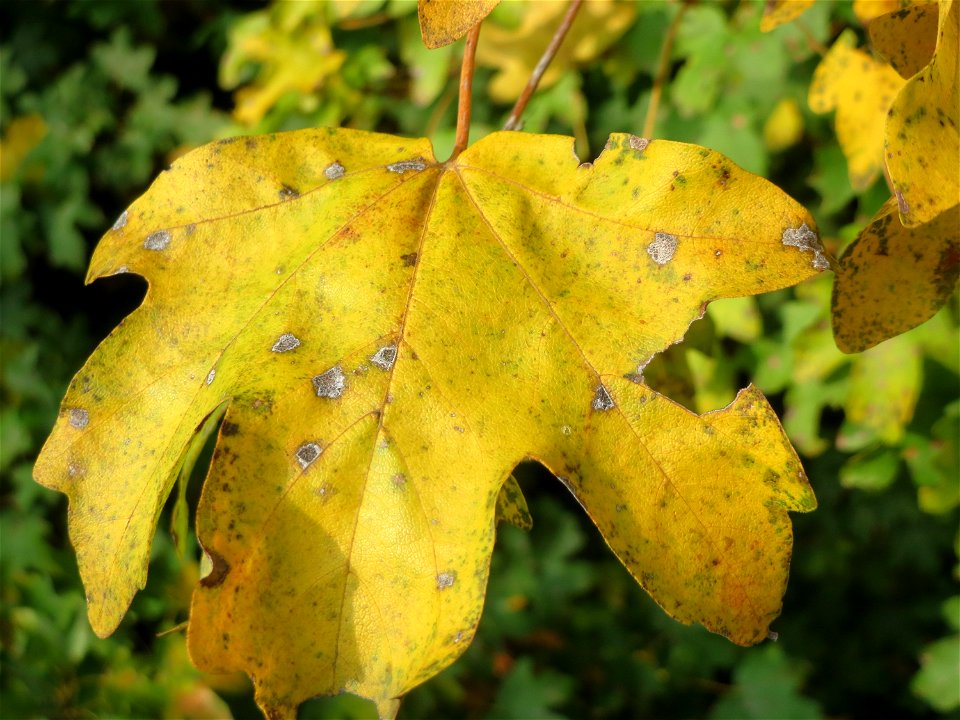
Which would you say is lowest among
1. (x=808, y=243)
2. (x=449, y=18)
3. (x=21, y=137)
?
(x=21, y=137)

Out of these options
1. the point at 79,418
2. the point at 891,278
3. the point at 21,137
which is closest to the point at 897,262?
the point at 891,278

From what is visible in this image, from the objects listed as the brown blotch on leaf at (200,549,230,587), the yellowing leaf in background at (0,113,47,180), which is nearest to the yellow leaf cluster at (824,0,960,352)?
the brown blotch on leaf at (200,549,230,587)

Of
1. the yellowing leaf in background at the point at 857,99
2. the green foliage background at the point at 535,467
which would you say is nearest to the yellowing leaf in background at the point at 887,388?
the green foliage background at the point at 535,467

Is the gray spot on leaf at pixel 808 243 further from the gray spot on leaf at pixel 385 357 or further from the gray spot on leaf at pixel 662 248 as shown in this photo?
the gray spot on leaf at pixel 385 357

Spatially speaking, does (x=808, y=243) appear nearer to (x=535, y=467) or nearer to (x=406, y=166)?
(x=406, y=166)

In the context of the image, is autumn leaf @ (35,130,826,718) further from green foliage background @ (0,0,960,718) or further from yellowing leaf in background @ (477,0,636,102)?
yellowing leaf in background @ (477,0,636,102)

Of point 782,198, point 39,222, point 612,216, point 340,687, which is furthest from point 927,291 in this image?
point 39,222

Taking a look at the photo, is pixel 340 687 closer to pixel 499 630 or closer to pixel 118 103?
pixel 499 630
